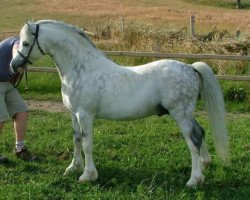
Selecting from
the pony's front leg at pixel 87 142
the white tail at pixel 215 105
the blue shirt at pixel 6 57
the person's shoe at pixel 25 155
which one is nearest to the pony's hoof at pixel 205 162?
the white tail at pixel 215 105

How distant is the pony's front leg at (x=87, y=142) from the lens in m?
5.40

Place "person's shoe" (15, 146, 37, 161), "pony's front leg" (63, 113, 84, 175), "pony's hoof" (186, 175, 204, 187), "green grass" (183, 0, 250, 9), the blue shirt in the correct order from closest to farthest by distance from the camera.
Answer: "pony's hoof" (186, 175, 204, 187) → "pony's front leg" (63, 113, 84, 175) → the blue shirt → "person's shoe" (15, 146, 37, 161) → "green grass" (183, 0, 250, 9)

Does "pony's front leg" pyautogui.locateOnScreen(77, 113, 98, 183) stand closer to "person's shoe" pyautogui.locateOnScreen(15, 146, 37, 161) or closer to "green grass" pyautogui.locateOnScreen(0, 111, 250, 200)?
"green grass" pyautogui.locateOnScreen(0, 111, 250, 200)

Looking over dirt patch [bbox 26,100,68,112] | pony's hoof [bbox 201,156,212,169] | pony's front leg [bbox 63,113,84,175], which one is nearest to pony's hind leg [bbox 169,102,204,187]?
pony's hoof [bbox 201,156,212,169]

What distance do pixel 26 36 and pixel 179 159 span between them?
2.42 m

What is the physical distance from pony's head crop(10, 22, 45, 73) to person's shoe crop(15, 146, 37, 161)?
54.0 inches

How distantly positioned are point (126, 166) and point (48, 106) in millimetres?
4229

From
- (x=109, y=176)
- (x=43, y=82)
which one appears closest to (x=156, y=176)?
(x=109, y=176)

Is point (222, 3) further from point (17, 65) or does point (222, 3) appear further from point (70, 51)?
point (17, 65)

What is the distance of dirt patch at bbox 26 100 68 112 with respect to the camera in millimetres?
9562

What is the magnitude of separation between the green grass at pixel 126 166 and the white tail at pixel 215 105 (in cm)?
35

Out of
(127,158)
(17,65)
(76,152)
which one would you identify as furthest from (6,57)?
(127,158)

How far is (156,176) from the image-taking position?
5629 mm

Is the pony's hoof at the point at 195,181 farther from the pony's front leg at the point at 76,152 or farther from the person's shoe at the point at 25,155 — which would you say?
the person's shoe at the point at 25,155
